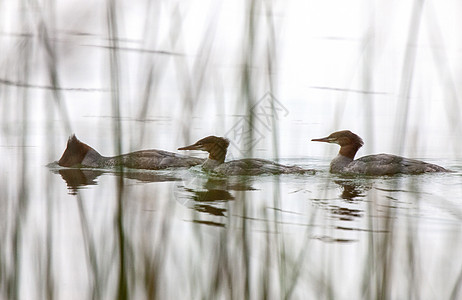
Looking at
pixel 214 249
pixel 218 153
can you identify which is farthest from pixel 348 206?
pixel 214 249

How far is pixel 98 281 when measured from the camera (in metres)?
0.57

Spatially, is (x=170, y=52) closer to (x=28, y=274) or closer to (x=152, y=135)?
(x=152, y=135)

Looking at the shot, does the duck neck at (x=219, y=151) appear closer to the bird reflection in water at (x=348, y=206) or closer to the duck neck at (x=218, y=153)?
the duck neck at (x=218, y=153)

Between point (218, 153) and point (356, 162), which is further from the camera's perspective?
point (356, 162)

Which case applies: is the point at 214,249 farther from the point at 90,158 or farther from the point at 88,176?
the point at 90,158

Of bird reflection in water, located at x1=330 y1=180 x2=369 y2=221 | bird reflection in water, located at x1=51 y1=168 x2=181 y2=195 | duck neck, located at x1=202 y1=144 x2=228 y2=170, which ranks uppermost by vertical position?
duck neck, located at x1=202 y1=144 x2=228 y2=170

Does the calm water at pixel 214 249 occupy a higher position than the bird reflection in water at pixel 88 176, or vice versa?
the bird reflection in water at pixel 88 176

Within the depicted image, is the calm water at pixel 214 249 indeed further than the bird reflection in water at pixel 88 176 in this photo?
No

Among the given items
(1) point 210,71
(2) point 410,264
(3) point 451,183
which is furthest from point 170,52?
(3) point 451,183

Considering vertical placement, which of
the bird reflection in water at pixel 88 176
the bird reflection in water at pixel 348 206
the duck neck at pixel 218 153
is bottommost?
the bird reflection in water at pixel 348 206

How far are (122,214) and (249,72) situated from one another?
7.7 inches

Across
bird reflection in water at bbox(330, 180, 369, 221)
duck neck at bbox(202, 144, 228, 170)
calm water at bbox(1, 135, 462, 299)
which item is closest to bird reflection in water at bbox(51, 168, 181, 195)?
calm water at bbox(1, 135, 462, 299)

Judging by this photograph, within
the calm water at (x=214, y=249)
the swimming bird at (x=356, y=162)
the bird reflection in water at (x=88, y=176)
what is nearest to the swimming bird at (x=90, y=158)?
the bird reflection in water at (x=88, y=176)

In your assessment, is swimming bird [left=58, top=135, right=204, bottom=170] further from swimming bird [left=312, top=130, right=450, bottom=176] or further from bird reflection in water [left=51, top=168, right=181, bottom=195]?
swimming bird [left=312, top=130, right=450, bottom=176]
